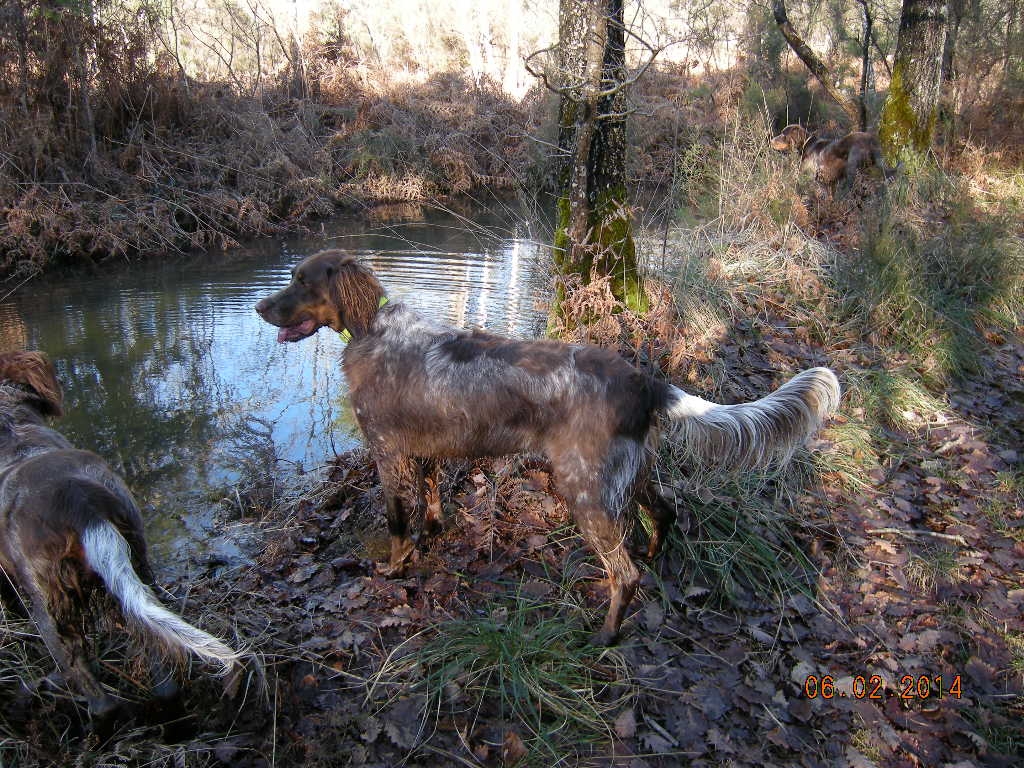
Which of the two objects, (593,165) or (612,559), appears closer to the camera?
(612,559)

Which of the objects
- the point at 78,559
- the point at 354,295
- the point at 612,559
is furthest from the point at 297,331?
the point at 612,559

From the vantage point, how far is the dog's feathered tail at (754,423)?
11.4ft

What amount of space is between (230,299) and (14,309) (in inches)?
114

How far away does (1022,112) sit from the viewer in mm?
13758

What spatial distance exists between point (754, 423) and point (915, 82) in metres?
9.11

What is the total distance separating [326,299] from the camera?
165 inches

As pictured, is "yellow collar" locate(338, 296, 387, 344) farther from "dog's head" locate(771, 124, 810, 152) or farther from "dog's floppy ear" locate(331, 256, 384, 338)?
"dog's head" locate(771, 124, 810, 152)

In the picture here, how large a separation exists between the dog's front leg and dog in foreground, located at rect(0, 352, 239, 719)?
4.55 feet

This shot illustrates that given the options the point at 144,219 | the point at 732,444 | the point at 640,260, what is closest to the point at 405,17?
the point at 144,219

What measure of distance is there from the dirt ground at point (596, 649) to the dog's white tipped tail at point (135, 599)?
2.04ft

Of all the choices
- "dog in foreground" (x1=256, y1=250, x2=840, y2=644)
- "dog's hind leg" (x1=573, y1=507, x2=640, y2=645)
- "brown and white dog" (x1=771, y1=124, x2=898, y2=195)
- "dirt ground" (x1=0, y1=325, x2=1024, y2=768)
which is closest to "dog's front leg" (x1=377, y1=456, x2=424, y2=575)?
"dog in foreground" (x1=256, y1=250, x2=840, y2=644)

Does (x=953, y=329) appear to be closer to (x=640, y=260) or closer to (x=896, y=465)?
(x=896, y=465)

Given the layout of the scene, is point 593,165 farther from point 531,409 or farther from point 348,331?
point 531,409

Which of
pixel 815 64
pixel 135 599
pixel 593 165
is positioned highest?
pixel 815 64
